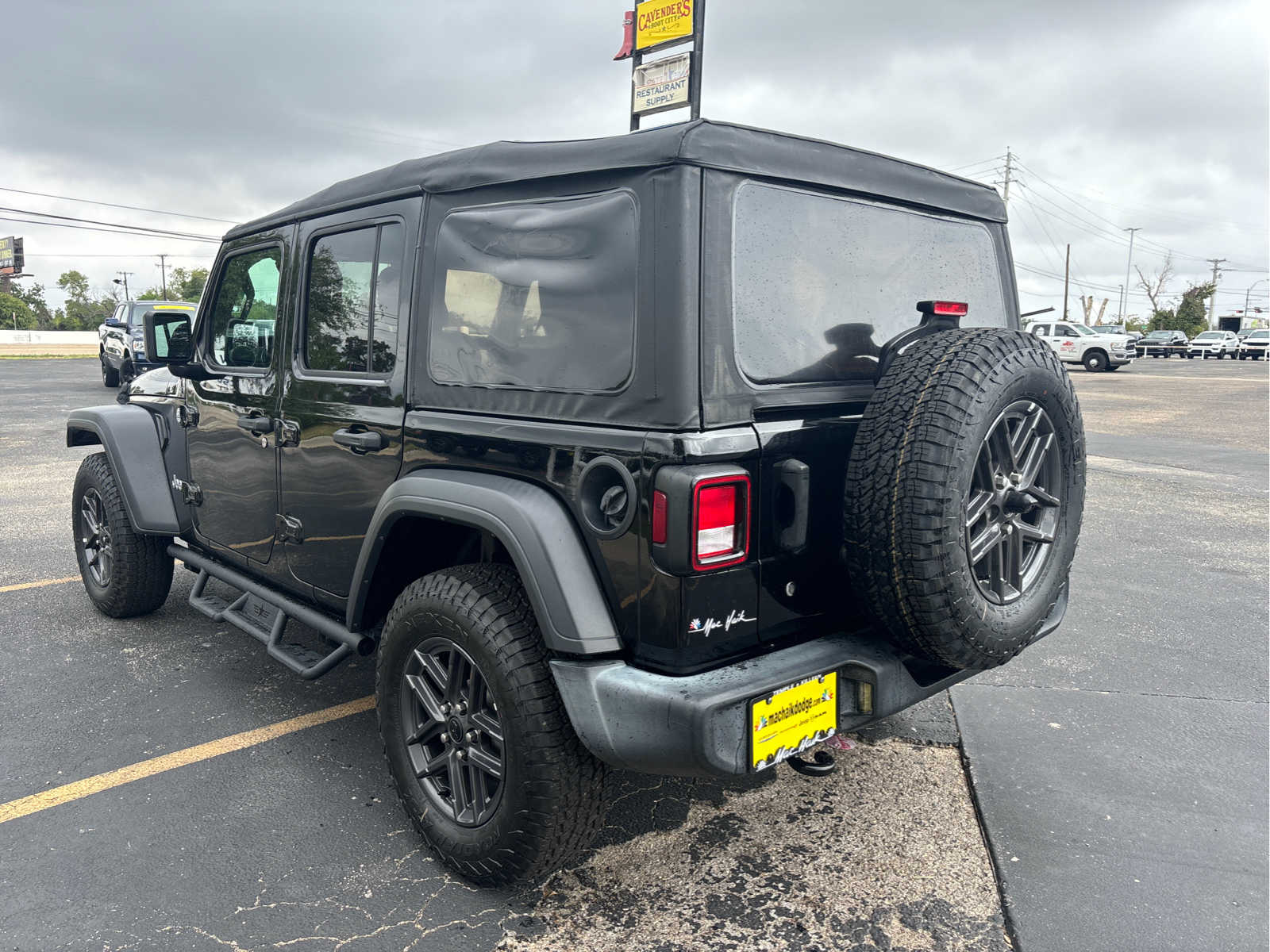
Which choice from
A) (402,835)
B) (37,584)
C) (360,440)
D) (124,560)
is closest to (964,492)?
(360,440)

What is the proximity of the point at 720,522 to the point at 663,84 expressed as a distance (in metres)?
11.7

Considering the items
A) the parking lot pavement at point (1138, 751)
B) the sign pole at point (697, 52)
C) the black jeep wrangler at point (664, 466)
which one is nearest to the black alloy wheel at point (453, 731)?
the black jeep wrangler at point (664, 466)

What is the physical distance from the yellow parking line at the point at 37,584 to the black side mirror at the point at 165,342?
6.97 ft

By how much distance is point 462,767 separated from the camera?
2559mm

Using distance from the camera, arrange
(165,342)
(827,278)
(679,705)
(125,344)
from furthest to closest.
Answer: (125,344), (165,342), (827,278), (679,705)

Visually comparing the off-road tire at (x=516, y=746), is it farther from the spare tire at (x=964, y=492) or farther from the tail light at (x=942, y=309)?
the tail light at (x=942, y=309)

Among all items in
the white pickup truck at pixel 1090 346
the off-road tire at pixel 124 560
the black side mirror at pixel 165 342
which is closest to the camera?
the black side mirror at pixel 165 342

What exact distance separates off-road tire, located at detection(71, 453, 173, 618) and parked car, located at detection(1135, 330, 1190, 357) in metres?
55.1

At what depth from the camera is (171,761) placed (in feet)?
10.5

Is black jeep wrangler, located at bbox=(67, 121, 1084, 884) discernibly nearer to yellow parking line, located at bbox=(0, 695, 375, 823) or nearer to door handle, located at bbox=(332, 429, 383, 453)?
door handle, located at bbox=(332, 429, 383, 453)

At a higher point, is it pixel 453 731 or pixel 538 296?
pixel 538 296

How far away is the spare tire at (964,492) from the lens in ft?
7.07

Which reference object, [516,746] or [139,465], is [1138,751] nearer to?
[516,746]

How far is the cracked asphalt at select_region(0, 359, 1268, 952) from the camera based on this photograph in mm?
2357
